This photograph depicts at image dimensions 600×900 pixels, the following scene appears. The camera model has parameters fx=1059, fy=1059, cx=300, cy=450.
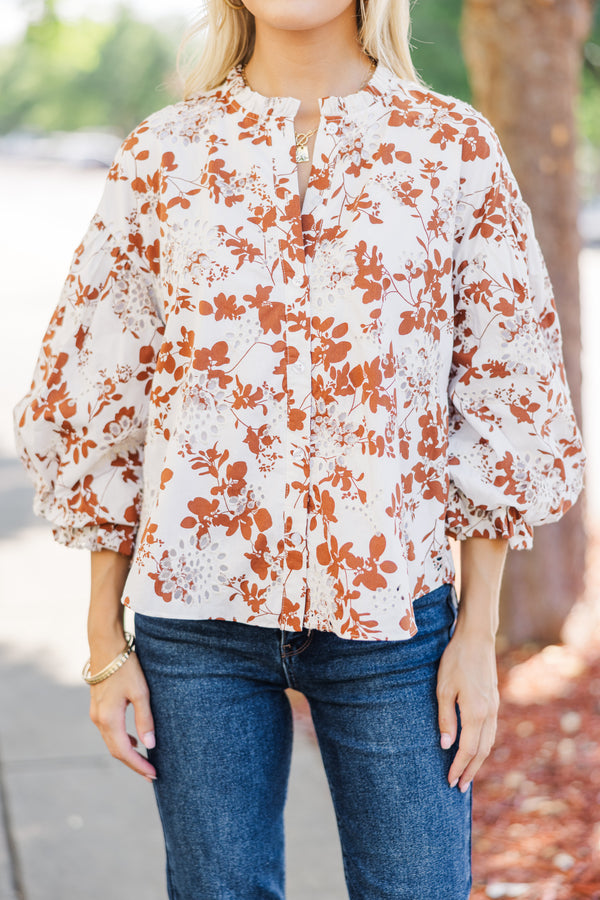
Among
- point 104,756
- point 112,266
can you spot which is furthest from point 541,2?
point 104,756

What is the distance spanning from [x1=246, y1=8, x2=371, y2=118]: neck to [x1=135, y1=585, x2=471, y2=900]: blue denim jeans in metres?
0.81

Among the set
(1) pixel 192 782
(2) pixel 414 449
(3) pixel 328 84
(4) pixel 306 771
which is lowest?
(4) pixel 306 771

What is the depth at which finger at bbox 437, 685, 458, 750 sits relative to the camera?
158 cm

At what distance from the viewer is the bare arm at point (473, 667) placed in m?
1.59

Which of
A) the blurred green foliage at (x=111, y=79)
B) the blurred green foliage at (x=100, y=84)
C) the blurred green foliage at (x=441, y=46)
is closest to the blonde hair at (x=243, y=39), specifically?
the blurred green foliage at (x=441, y=46)

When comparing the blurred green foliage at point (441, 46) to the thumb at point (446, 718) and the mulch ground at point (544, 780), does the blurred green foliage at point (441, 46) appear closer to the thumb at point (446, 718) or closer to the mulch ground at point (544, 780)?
the mulch ground at point (544, 780)

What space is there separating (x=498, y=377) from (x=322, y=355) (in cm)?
29

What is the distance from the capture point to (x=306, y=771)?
11.5 ft

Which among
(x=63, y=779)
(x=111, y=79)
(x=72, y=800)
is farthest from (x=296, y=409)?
(x=111, y=79)

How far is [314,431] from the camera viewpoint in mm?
1544

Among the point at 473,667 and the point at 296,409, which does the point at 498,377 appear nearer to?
the point at 296,409

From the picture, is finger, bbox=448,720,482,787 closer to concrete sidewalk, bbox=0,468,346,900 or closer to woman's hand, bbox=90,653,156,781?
woman's hand, bbox=90,653,156,781

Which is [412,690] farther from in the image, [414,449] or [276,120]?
[276,120]

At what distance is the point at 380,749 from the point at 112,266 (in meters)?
0.85
